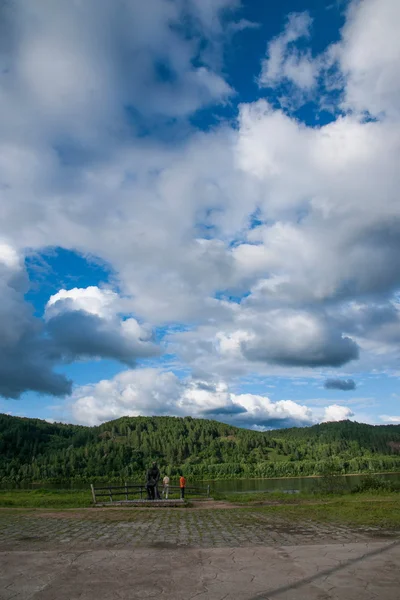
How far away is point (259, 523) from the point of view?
14812 millimetres

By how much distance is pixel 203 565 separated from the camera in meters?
7.79

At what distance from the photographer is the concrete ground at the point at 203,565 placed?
6191 mm

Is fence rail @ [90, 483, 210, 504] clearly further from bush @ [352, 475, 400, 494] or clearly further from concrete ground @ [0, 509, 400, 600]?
concrete ground @ [0, 509, 400, 600]

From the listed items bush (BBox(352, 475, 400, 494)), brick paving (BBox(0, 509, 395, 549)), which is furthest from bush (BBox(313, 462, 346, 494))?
brick paving (BBox(0, 509, 395, 549))

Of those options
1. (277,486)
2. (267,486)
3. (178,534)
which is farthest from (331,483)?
(267,486)

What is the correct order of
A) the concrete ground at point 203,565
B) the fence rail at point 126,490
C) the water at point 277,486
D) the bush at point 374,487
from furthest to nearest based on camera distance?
the water at point 277,486 → the bush at point 374,487 → the fence rail at point 126,490 → the concrete ground at point 203,565

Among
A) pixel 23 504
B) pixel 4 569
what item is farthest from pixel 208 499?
pixel 4 569

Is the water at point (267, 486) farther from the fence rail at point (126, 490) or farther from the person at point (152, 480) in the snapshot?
the person at point (152, 480)

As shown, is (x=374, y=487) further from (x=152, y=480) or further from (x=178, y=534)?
(x=178, y=534)

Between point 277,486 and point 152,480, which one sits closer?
point 152,480

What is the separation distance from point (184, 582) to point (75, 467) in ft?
643

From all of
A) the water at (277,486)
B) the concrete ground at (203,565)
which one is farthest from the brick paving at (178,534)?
the water at (277,486)

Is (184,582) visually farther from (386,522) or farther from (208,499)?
(208,499)

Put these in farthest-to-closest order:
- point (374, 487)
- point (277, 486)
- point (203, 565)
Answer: point (277, 486) < point (374, 487) < point (203, 565)
